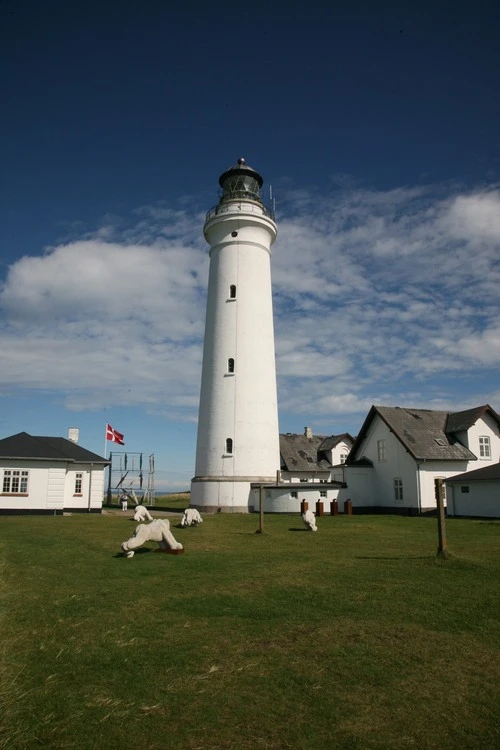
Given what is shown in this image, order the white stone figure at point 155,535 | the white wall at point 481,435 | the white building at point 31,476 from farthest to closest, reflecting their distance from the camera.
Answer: the white wall at point 481,435, the white building at point 31,476, the white stone figure at point 155,535

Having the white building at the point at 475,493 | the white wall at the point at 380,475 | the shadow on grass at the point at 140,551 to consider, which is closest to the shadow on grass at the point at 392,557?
the shadow on grass at the point at 140,551

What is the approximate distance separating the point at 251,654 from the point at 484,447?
32307 mm

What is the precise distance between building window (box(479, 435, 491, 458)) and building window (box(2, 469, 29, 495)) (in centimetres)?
2765

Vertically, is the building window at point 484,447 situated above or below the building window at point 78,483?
above

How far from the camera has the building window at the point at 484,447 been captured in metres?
35.0

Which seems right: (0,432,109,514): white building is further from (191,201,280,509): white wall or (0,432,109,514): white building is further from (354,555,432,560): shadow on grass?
(354,555,432,560): shadow on grass

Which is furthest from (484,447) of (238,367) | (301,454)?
(301,454)

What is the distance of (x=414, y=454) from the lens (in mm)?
32562

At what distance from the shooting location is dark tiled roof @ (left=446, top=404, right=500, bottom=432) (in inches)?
1361

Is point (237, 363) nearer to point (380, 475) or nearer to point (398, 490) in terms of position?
point (380, 475)

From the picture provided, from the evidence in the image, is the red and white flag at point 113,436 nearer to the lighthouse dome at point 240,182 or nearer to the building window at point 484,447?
the lighthouse dome at point 240,182

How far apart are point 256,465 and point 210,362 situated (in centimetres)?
686

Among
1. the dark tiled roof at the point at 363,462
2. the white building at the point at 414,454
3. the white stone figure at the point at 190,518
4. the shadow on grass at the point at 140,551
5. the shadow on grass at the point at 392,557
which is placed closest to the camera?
the shadow on grass at the point at 392,557

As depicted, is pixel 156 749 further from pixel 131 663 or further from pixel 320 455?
pixel 320 455
